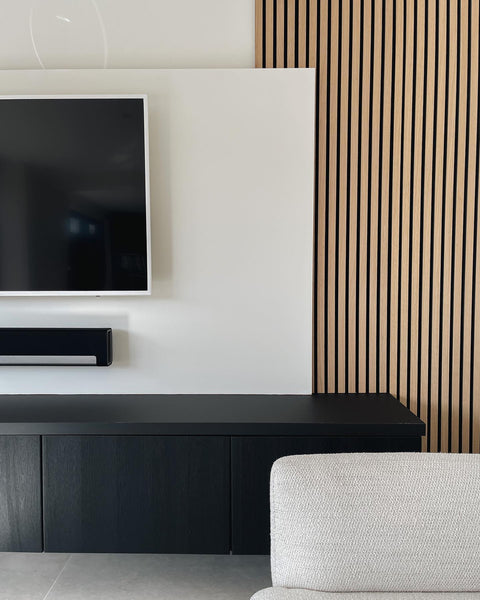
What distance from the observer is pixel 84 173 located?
270cm

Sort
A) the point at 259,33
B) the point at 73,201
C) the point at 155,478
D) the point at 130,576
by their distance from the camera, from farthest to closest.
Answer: the point at 259,33
the point at 73,201
the point at 130,576
the point at 155,478

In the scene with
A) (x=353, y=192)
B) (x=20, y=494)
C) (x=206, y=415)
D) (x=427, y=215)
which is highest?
(x=353, y=192)

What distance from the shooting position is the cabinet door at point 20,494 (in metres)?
2.39

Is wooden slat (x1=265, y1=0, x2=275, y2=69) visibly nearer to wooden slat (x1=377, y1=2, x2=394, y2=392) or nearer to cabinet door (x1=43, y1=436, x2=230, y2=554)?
wooden slat (x1=377, y1=2, x2=394, y2=392)

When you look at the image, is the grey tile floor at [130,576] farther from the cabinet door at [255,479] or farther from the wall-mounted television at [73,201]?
the wall-mounted television at [73,201]

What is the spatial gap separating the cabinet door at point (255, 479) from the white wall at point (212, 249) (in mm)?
469

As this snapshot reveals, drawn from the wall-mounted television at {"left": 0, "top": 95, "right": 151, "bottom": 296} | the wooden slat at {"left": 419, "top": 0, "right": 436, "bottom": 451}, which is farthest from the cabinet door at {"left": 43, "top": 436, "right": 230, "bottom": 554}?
the wooden slat at {"left": 419, "top": 0, "right": 436, "bottom": 451}

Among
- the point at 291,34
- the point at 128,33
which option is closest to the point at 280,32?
the point at 291,34

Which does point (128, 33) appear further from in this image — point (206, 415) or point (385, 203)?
point (206, 415)

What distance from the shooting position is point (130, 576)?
8.21ft

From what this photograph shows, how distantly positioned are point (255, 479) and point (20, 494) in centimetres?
89

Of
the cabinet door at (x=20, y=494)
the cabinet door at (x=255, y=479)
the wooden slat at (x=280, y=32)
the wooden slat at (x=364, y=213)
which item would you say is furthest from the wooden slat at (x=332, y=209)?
the cabinet door at (x=20, y=494)

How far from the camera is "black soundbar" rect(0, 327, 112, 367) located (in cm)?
274

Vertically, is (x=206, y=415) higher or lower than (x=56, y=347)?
lower
